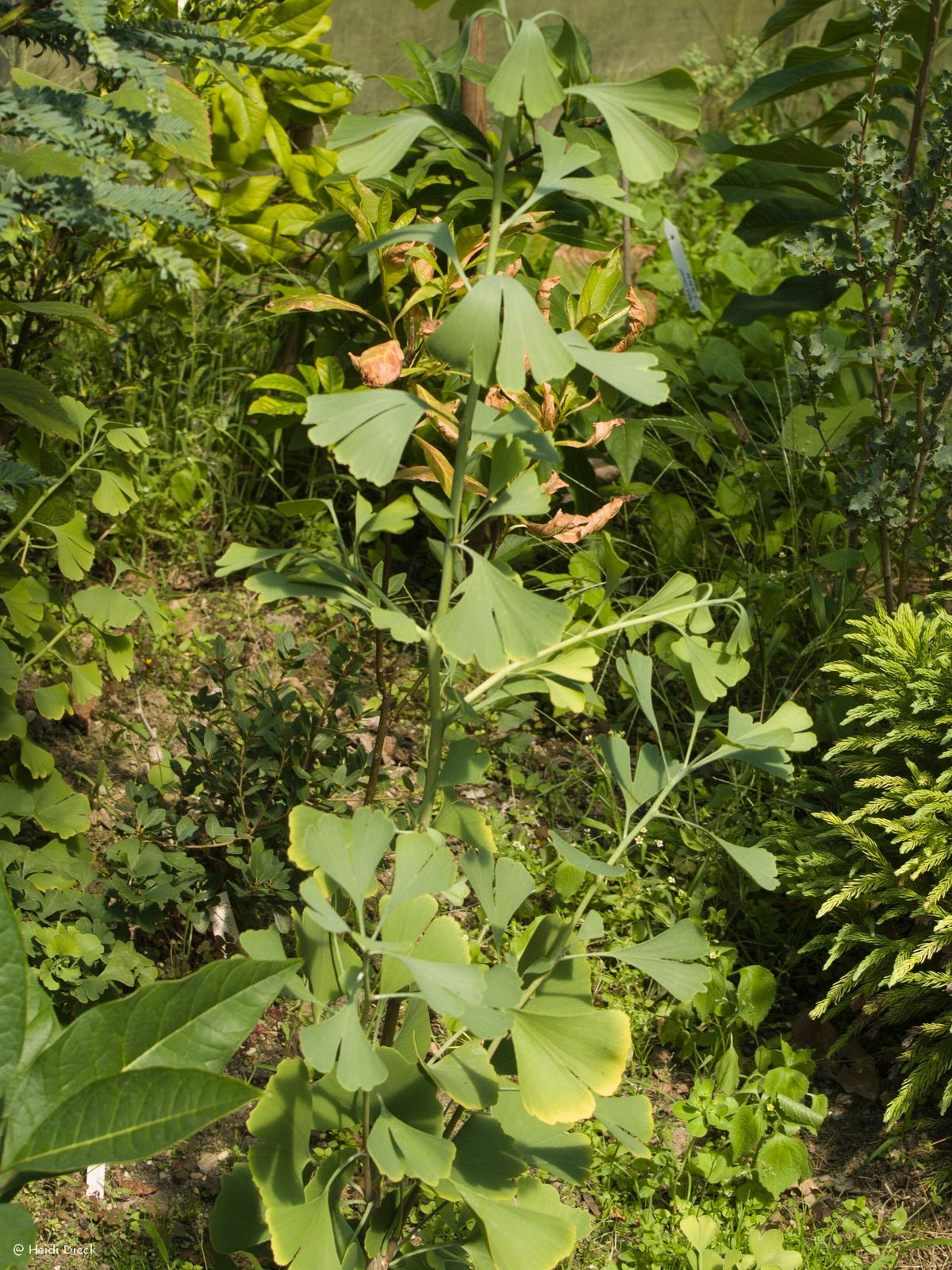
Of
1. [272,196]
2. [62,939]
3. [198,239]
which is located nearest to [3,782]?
[62,939]

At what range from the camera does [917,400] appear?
2.30 metres

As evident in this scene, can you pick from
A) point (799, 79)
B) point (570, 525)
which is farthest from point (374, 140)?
point (799, 79)

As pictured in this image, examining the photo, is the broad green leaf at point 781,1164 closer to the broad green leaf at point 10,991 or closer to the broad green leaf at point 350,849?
the broad green leaf at point 350,849

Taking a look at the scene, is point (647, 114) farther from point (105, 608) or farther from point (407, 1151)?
point (105, 608)

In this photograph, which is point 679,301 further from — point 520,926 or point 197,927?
point 197,927

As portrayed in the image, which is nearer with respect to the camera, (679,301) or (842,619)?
(842,619)

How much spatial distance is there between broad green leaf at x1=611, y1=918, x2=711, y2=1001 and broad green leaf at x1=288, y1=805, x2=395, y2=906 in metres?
0.33

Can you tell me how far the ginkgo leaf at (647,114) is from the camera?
3.65 ft

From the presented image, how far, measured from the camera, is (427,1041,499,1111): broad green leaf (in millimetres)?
1198

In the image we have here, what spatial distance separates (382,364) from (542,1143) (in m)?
1.19

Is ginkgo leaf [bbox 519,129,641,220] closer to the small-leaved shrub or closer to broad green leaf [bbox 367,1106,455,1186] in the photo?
broad green leaf [bbox 367,1106,455,1186]

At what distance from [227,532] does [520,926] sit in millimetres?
1356

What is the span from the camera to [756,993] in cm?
203

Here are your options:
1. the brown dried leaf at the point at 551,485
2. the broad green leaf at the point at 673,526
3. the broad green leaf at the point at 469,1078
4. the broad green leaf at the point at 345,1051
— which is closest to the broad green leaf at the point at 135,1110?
the broad green leaf at the point at 345,1051
